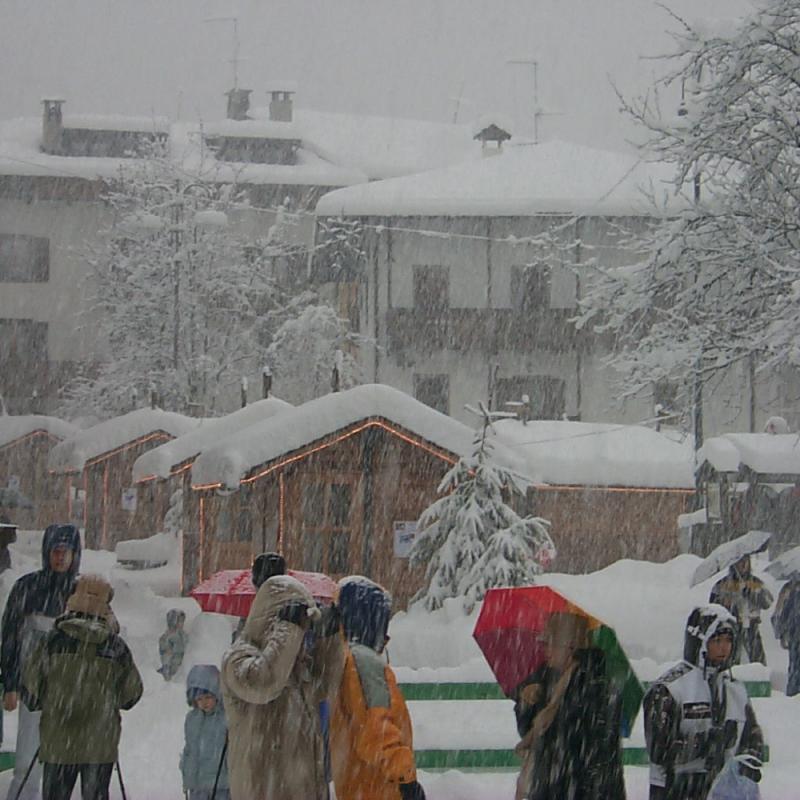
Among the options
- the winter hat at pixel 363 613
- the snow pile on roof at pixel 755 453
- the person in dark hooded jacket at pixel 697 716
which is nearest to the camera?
the winter hat at pixel 363 613

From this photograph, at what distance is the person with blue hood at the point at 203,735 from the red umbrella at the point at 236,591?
1.56 metres

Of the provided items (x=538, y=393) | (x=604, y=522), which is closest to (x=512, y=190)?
(x=538, y=393)

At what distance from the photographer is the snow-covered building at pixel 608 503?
24.2 m

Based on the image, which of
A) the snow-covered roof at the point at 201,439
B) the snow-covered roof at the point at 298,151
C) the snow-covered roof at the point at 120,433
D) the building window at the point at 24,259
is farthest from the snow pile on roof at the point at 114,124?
the snow-covered roof at the point at 201,439

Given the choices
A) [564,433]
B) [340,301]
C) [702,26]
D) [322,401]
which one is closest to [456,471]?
[322,401]

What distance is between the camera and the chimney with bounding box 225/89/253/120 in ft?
159

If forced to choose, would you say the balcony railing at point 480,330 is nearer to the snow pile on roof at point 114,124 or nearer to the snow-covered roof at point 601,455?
the snow-covered roof at point 601,455

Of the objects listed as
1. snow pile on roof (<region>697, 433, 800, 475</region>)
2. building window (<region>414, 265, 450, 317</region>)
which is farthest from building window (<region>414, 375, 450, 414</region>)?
snow pile on roof (<region>697, 433, 800, 475</region>)

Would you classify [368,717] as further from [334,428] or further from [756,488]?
[756,488]

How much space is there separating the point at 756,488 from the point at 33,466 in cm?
2292

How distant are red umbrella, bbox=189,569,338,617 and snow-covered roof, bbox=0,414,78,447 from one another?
1051 inches

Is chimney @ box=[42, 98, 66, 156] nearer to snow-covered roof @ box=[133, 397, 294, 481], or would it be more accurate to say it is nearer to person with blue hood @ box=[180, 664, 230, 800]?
snow-covered roof @ box=[133, 397, 294, 481]

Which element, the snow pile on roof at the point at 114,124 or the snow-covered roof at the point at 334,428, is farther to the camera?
the snow pile on roof at the point at 114,124

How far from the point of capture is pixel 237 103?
48562 mm
